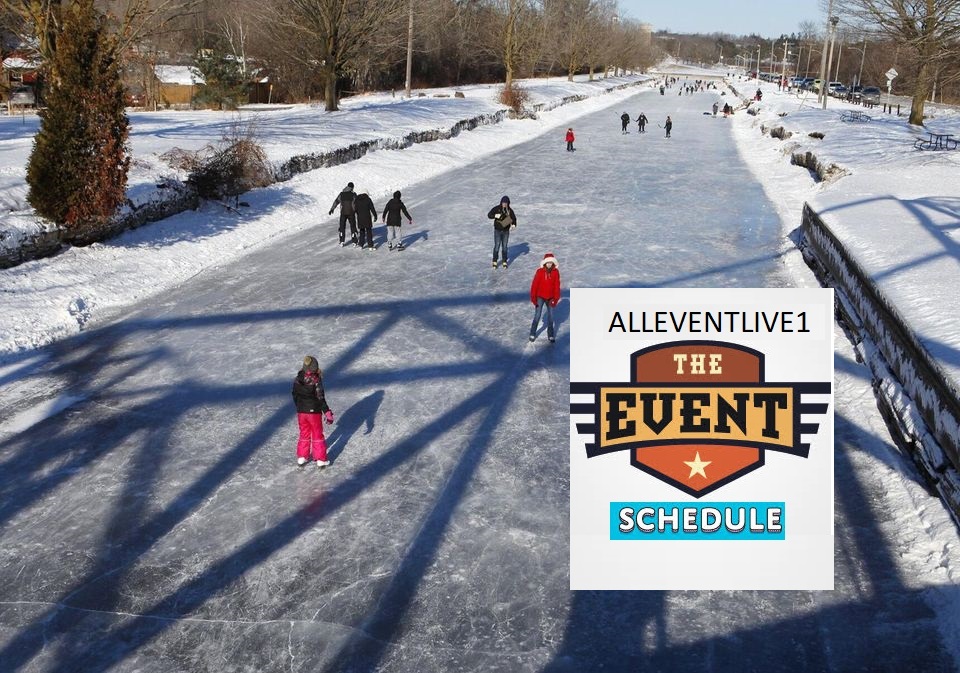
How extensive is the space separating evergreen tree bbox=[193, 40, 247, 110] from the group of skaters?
99.0 feet

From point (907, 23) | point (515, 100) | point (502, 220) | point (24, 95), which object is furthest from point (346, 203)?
point (515, 100)

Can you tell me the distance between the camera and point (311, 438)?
7.59 m

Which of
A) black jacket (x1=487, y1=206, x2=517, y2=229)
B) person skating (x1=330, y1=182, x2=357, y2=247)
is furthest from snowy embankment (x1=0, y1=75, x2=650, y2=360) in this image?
black jacket (x1=487, y1=206, x2=517, y2=229)

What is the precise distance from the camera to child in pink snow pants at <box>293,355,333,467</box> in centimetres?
738

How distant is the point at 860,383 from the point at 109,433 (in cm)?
860

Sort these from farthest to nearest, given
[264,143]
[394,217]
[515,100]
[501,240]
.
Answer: [515,100], [264,143], [394,217], [501,240]

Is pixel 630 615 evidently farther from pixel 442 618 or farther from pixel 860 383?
pixel 860 383

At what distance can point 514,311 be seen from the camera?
1228 centimetres

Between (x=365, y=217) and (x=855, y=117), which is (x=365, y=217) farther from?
(x=855, y=117)

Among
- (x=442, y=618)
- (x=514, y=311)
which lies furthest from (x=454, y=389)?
(x=442, y=618)

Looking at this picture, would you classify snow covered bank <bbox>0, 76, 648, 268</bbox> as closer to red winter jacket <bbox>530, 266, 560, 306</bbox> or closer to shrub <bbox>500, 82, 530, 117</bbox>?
shrub <bbox>500, 82, 530, 117</bbox>

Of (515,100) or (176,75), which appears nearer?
(515,100)

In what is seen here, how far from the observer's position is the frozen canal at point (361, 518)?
5.27 m
